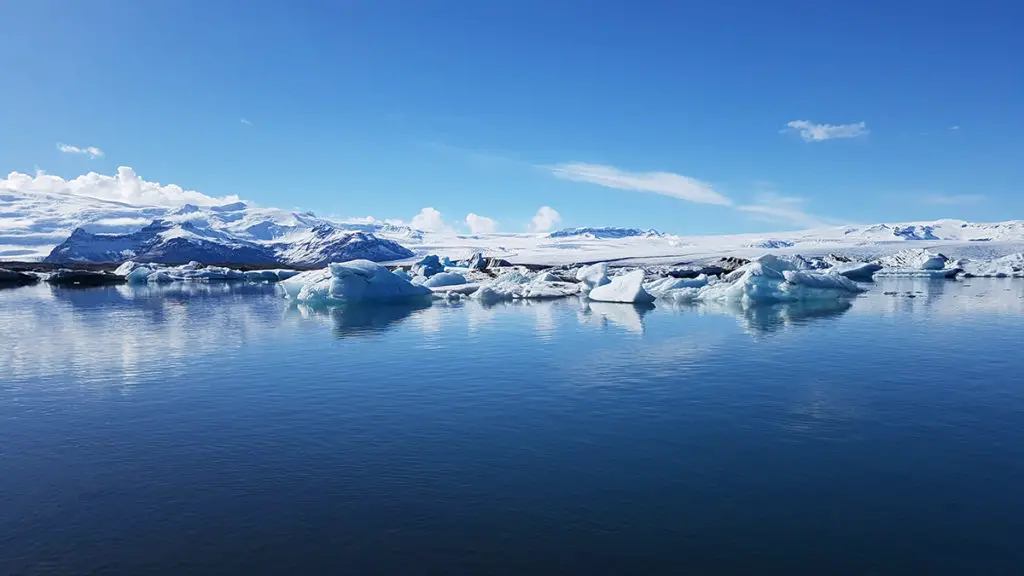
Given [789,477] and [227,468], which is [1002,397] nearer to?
[789,477]

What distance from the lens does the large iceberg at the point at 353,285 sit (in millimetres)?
37719

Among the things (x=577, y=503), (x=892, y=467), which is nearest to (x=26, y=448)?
(x=577, y=503)

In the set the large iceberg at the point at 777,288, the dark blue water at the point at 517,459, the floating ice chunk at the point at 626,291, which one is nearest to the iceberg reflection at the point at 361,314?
the dark blue water at the point at 517,459

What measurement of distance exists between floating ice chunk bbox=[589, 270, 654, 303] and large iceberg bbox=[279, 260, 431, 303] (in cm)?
1227

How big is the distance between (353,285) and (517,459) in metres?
A: 29.9

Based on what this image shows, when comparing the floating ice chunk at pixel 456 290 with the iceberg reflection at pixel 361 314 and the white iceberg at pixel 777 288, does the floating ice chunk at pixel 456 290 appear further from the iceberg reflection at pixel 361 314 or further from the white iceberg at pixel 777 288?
the white iceberg at pixel 777 288

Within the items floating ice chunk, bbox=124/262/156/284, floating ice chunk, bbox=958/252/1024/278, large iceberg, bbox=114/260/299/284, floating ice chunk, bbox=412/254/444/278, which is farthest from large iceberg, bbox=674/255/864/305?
floating ice chunk, bbox=124/262/156/284


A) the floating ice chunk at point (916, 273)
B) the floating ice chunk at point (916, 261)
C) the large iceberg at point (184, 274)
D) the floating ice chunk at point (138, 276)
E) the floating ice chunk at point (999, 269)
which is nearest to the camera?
the floating ice chunk at point (999, 269)

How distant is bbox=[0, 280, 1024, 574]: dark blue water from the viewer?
7.00m

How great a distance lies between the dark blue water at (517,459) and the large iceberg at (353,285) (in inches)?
648

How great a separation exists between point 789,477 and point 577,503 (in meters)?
3.15

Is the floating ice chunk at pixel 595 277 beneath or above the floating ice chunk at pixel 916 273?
above

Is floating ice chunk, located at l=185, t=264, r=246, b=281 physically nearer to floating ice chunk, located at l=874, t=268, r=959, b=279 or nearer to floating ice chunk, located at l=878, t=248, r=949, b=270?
floating ice chunk, located at l=874, t=268, r=959, b=279

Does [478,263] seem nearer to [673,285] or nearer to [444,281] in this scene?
[444,281]
